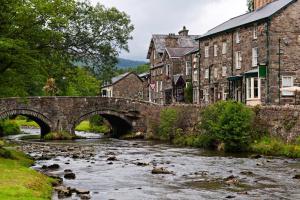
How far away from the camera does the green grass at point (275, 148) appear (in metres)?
42.2

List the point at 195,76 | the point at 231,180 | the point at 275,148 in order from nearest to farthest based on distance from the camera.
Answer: the point at 231,180 < the point at 275,148 < the point at 195,76

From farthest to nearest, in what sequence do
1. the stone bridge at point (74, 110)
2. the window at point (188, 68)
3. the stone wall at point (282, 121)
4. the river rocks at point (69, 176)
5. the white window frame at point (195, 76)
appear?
the window at point (188, 68) < the white window frame at point (195, 76) < the stone bridge at point (74, 110) < the stone wall at point (282, 121) < the river rocks at point (69, 176)

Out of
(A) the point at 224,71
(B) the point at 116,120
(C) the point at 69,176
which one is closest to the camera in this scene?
(C) the point at 69,176

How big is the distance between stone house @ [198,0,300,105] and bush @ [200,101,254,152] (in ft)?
33.6

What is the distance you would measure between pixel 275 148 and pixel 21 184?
2591 centimetres

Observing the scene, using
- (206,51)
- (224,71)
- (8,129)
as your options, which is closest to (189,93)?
(206,51)

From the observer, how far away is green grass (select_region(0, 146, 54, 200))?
2119 cm

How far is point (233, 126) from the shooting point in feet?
154

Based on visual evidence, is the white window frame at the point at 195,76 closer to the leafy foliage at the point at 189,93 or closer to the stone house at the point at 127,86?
the leafy foliage at the point at 189,93

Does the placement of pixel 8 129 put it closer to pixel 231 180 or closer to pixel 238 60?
pixel 238 60

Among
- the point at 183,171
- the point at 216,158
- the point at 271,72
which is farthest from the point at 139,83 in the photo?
A: the point at 183,171

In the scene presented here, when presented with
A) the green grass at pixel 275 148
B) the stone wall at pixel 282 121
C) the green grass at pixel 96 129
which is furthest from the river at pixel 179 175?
the green grass at pixel 96 129

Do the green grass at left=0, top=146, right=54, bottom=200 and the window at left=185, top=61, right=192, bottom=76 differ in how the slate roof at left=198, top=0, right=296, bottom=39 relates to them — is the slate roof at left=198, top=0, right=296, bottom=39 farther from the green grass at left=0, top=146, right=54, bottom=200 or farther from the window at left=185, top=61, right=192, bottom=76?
the green grass at left=0, top=146, right=54, bottom=200

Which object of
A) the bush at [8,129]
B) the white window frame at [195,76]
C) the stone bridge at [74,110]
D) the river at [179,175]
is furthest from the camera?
the bush at [8,129]
